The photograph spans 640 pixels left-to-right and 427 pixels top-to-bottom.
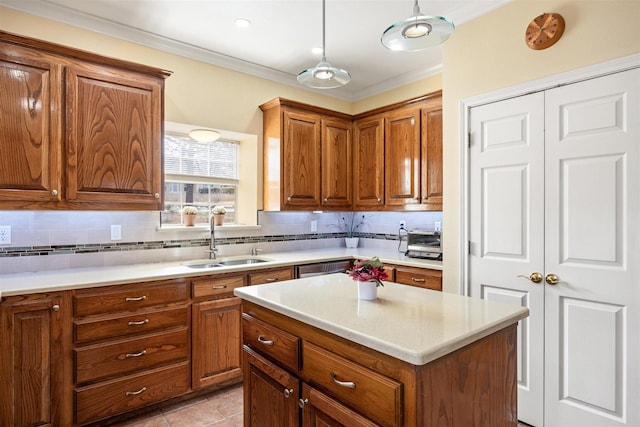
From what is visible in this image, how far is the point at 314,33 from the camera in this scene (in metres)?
2.97

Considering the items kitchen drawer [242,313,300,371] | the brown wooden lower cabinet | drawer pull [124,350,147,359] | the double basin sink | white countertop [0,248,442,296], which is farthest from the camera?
the double basin sink

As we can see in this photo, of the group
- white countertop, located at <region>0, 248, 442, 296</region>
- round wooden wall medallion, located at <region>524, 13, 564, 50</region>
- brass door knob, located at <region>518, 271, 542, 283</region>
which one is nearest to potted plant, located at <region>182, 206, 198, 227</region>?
white countertop, located at <region>0, 248, 442, 296</region>

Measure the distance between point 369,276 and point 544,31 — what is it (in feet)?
Result: 6.28

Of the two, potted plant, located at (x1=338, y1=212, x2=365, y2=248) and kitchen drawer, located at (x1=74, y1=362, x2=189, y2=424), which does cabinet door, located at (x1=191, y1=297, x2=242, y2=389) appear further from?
potted plant, located at (x1=338, y1=212, x2=365, y2=248)

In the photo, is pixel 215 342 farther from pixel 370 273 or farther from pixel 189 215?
pixel 370 273

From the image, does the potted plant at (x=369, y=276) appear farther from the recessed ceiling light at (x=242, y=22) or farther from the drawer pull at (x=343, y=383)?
the recessed ceiling light at (x=242, y=22)

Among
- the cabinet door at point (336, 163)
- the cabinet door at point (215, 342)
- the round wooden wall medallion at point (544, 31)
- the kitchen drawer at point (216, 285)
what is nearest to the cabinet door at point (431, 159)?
the cabinet door at point (336, 163)

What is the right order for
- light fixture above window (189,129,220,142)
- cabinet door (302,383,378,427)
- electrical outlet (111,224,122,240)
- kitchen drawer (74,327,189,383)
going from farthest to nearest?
light fixture above window (189,129,220,142), electrical outlet (111,224,122,240), kitchen drawer (74,327,189,383), cabinet door (302,383,378,427)

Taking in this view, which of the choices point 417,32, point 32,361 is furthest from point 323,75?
point 32,361

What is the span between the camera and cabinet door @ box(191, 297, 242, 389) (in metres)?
2.62

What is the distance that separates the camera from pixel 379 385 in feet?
3.84

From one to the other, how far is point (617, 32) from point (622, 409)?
6.80ft

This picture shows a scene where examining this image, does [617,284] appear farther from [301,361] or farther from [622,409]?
[301,361]

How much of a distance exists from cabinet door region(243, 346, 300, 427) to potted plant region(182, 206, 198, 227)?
1.80m
